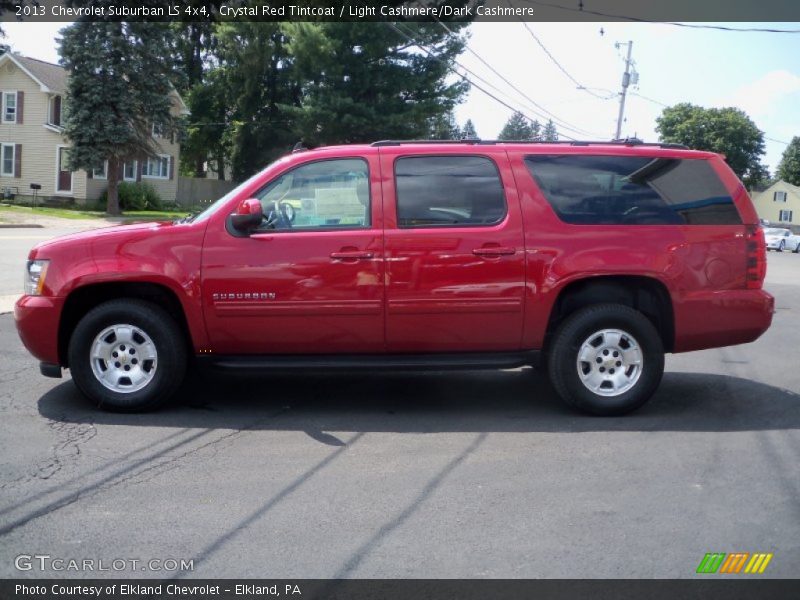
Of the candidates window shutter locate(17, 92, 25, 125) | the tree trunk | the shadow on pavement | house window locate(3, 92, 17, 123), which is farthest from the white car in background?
the shadow on pavement

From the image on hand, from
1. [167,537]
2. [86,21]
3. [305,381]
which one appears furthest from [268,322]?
[86,21]

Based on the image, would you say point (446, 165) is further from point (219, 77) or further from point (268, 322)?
point (219, 77)

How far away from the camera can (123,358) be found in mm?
6484

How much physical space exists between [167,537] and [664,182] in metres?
4.46

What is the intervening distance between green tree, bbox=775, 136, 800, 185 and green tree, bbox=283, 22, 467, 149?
3079 inches

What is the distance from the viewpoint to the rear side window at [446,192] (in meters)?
6.48

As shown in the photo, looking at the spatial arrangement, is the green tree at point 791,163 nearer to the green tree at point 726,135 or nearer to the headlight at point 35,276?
the green tree at point 726,135

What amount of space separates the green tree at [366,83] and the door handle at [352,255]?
116 ft

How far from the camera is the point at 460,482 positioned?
16.6 feet

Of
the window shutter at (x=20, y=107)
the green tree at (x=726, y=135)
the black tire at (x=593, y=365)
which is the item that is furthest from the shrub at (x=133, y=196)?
the green tree at (x=726, y=135)

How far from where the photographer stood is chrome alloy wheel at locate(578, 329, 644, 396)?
6.54m

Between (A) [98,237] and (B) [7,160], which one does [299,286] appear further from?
(B) [7,160]

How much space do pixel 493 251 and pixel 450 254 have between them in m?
0.31

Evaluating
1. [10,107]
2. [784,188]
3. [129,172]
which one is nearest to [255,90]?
[129,172]
